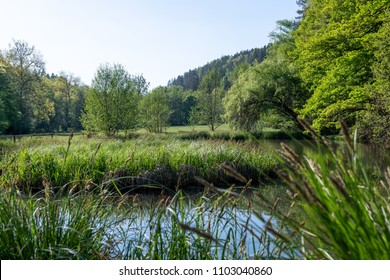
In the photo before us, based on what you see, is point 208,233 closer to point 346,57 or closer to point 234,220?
point 234,220

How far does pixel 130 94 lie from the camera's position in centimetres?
3438

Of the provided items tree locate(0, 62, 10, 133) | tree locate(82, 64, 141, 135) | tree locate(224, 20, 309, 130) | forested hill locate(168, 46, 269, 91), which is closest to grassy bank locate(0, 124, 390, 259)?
tree locate(224, 20, 309, 130)

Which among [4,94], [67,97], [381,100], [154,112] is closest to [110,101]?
[4,94]

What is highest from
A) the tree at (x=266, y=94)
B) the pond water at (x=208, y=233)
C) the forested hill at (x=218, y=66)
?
the forested hill at (x=218, y=66)

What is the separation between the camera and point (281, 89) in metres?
30.3

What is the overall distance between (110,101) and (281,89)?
14879 millimetres

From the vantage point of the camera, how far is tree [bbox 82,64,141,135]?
32.4 meters

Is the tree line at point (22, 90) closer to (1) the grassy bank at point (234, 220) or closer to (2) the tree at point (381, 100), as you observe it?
(2) the tree at point (381, 100)

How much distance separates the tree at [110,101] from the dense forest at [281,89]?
0.29ft

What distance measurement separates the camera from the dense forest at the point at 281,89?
54.0 feet

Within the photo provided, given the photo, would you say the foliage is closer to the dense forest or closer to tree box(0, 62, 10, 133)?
the dense forest

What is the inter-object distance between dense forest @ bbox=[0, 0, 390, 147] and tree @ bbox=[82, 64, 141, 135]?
0.09 meters

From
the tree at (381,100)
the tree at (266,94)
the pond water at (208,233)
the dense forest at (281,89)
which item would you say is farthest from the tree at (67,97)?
the pond water at (208,233)
